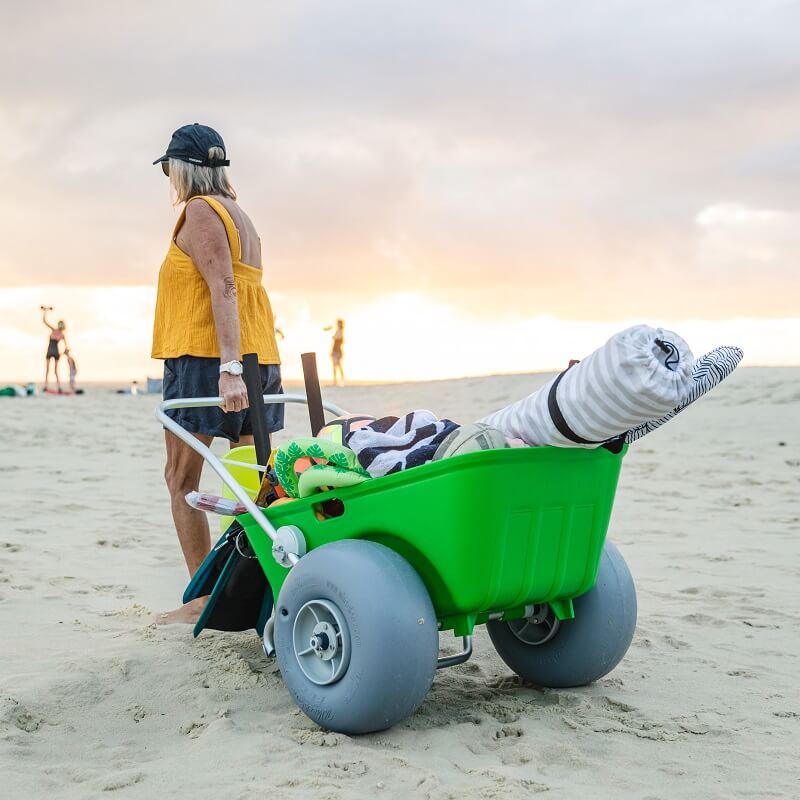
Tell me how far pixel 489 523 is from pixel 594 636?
2.49 feet

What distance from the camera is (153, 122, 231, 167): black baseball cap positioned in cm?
373

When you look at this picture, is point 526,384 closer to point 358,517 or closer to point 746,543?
point 746,543

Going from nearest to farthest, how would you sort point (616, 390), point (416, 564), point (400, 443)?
point (616, 390) < point (416, 564) < point (400, 443)

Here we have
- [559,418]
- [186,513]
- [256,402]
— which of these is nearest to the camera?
[559,418]

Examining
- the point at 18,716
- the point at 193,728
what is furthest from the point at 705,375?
the point at 18,716

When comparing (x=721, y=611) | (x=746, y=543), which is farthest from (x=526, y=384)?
(x=721, y=611)

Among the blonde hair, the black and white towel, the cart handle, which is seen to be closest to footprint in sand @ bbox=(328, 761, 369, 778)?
the cart handle

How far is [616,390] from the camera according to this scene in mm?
2320

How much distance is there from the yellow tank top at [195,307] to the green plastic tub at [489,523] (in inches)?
44.0

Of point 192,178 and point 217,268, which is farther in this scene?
point 192,178

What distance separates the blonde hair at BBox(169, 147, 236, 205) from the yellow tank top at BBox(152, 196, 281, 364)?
0.38ft

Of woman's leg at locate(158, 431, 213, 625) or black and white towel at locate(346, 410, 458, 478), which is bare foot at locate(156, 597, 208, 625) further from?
black and white towel at locate(346, 410, 458, 478)

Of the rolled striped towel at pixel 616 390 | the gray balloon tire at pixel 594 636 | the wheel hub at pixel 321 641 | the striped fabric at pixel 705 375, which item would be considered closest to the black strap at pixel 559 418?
the rolled striped towel at pixel 616 390

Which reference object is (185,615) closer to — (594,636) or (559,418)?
(594,636)
